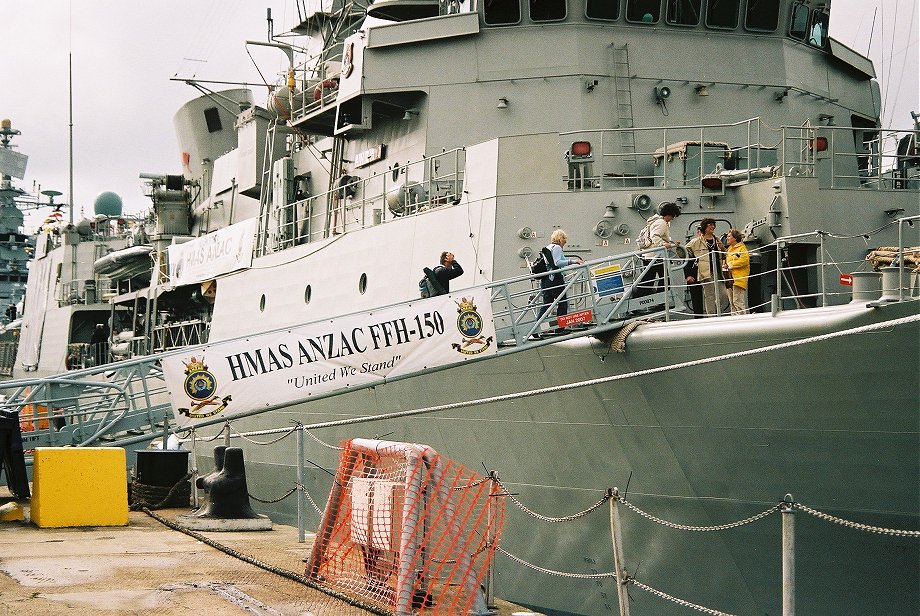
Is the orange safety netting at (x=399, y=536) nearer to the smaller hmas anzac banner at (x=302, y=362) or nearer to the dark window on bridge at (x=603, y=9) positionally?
the smaller hmas anzac banner at (x=302, y=362)

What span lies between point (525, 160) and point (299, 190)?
284 inches

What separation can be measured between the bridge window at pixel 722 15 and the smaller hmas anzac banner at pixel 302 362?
6.39m

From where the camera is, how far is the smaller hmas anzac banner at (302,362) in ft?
35.9

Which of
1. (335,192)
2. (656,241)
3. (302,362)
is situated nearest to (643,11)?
(656,241)

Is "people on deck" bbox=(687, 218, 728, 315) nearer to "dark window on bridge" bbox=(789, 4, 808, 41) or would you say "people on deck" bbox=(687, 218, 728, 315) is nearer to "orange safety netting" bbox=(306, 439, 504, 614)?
"orange safety netting" bbox=(306, 439, 504, 614)

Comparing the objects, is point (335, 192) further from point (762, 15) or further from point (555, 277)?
point (555, 277)

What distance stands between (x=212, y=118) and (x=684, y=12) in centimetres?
1571

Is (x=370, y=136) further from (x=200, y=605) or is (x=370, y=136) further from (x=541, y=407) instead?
(x=200, y=605)

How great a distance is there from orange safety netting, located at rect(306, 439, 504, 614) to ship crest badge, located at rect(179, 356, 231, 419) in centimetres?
374

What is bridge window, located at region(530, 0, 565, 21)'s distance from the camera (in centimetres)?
1422

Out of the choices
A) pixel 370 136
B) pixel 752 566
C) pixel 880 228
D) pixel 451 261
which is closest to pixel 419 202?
pixel 451 261

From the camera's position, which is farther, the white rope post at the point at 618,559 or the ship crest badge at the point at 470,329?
the ship crest badge at the point at 470,329

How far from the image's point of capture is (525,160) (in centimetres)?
1202

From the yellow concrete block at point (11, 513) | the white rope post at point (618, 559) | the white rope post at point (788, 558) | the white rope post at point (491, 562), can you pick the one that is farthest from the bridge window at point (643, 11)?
the white rope post at point (788, 558)
